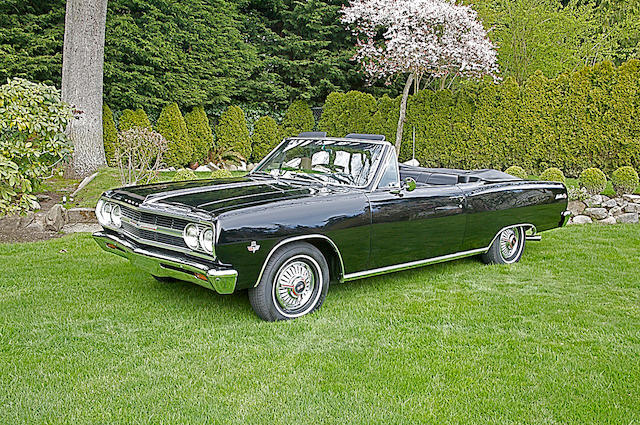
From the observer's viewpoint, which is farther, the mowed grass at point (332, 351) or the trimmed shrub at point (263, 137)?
the trimmed shrub at point (263, 137)

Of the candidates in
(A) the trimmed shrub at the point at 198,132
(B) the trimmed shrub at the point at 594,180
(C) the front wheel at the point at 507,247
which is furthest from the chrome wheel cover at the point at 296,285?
(A) the trimmed shrub at the point at 198,132

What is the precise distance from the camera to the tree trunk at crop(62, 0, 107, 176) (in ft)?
39.0

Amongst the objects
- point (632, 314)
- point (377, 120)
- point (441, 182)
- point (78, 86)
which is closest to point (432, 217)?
point (441, 182)

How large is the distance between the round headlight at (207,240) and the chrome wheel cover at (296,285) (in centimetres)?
65

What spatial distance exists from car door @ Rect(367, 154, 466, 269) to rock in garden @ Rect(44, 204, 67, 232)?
5337mm

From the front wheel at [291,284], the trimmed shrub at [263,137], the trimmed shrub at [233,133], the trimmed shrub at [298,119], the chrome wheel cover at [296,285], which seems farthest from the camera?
the trimmed shrub at [298,119]

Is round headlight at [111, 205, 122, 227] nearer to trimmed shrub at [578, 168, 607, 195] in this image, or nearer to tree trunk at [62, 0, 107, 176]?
tree trunk at [62, 0, 107, 176]

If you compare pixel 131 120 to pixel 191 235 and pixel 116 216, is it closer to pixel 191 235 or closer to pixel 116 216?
pixel 116 216

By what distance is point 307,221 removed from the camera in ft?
15.9

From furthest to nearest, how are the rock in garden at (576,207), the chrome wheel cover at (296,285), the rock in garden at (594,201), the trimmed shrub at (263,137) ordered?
the trimmed shrub at (263,137)
the rock in garden at (594,201)
the rock in garden at (576,207)
the chrome wheel cover at (296,285)

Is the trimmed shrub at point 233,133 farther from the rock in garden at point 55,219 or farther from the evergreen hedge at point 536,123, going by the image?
the rock in garden at point 55,219

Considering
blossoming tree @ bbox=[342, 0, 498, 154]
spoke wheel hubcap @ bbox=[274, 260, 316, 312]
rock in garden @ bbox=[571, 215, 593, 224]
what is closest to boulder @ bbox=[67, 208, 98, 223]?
spoke wheel hubcap @ bbox=[274, 260, 316, 312]

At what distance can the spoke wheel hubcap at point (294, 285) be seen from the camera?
16.0ft

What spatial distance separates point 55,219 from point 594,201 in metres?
8.84
